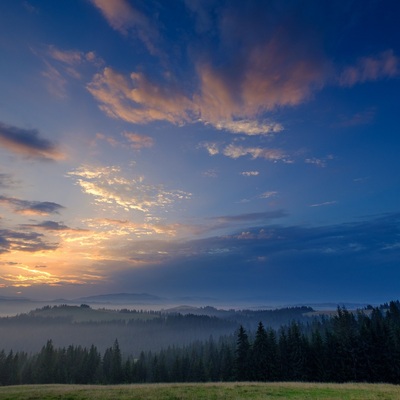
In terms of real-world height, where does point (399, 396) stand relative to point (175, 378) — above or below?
above

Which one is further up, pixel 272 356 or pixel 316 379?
pixel 272 356

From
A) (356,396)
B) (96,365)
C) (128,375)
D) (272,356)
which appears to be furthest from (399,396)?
(96,365)

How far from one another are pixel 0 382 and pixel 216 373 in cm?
6406

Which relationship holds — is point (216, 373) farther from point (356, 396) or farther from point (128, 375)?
point (356, 396)

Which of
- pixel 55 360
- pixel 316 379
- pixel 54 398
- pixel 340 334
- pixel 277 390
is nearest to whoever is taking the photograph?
pixel 54 398

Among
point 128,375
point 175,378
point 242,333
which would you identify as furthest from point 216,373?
point 242,333

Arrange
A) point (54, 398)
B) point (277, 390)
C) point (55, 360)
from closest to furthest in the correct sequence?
point (54, 398)
point (277, 390)
point (55, 360)

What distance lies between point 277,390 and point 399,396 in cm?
989

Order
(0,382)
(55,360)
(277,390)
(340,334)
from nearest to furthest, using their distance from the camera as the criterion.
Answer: (277,390) → (340,334) → (0,382) → (55,360)

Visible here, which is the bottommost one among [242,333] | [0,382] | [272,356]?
[0,382]

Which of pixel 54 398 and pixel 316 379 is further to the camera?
pixel 316 379

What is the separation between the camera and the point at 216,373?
8912 centimetres

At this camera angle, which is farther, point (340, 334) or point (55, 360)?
point (55, 360)

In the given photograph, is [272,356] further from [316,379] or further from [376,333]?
[376,333]
